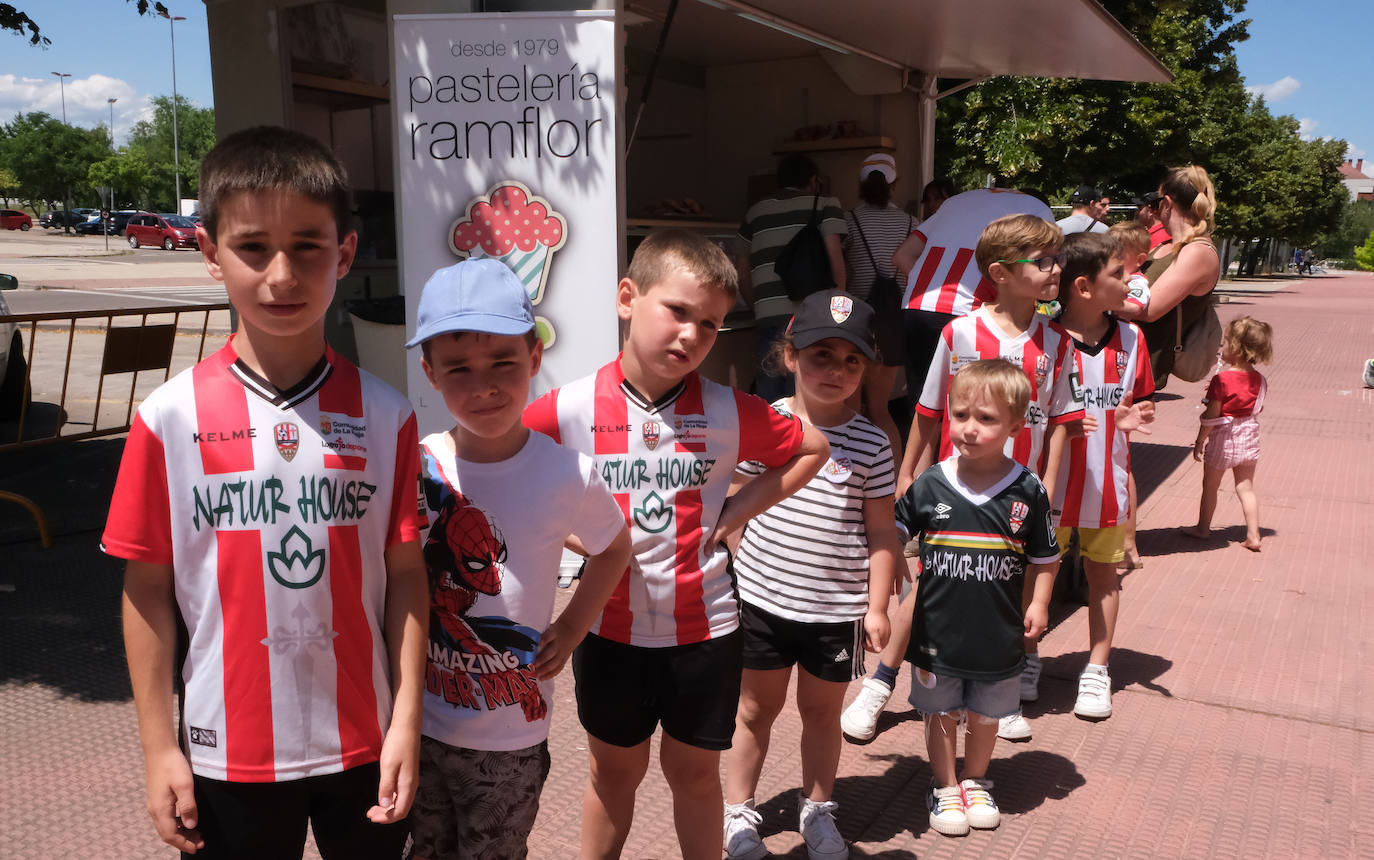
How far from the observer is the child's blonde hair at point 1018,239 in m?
3.46

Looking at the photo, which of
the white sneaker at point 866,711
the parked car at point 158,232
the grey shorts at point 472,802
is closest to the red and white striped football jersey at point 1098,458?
the white sneaker at point 866,711

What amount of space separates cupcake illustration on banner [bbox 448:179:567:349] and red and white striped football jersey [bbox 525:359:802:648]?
2.83 metres

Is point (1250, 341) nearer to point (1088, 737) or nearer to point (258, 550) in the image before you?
point (1088, 737)

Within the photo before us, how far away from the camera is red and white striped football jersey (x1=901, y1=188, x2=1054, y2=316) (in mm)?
4930

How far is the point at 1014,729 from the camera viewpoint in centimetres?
364

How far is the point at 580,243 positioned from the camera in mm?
4961

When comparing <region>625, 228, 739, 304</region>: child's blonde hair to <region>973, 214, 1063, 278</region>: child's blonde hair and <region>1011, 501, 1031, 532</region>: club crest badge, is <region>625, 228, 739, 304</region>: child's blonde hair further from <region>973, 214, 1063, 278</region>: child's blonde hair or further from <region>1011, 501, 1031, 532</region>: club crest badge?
<region>973, 214, 1063, 278</region>: child's blonde hair

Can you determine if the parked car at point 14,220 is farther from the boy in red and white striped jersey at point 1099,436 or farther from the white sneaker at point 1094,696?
the white sneaker at point 1094,696

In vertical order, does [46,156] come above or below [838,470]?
above

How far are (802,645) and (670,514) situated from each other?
0.76 meters

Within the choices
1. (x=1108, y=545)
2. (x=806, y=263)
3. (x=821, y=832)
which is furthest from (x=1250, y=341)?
(x=821, y=832)

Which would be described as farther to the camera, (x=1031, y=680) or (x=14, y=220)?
(x=14, y=220)

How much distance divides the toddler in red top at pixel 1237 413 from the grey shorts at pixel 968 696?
13.6 feet

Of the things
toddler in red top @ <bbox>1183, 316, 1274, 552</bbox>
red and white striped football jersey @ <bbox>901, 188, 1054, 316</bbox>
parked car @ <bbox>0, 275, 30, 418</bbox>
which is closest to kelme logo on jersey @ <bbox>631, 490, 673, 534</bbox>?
red and white striped football jersey @ <bbox>901, 188, 1054, 316</bbox>
